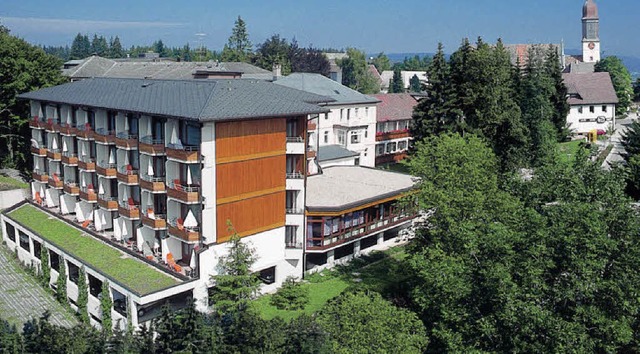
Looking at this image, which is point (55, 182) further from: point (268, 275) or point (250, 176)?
point (268, 275)

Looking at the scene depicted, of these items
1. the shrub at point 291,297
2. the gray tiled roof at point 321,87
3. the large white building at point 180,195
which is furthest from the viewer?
the gray tiled roof at point 321,87

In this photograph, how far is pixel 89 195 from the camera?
142ft

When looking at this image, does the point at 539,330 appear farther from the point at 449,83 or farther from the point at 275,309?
the point at 449,83

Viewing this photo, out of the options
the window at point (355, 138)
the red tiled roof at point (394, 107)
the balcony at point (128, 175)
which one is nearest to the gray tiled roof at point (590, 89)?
the red tiled roof at point (394, 107)

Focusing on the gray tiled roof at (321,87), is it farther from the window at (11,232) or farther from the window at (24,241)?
the window at (24,241)

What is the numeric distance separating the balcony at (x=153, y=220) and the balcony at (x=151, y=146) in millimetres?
3790

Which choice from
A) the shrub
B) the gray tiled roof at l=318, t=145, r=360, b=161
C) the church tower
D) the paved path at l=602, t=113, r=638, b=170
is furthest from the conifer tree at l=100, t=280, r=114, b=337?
the church tower

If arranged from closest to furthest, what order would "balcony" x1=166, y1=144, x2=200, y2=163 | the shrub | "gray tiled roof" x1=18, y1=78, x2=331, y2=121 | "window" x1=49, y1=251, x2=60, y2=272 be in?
"balcony" x1=166, y1=144, x2=200, y2=163 < "gray tiled roof" x1=18, y1=78, x2=331, y2=121 < the shrub < "window" x1=49, y1=251, x2=60, y2=272

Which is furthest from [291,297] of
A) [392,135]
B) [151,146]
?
[392,135]

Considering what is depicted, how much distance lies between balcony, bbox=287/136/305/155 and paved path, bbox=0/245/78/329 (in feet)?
54.5

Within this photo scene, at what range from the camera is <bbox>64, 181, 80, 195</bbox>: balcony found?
44969 millimetres

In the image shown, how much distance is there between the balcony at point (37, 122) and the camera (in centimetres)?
4928

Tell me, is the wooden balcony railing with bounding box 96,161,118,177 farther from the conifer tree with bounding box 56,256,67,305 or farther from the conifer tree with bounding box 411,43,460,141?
the conifer tree with bounding box 411,43,460,141

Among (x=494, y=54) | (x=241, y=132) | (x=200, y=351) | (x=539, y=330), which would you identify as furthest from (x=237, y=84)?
(x=494, y=54)
